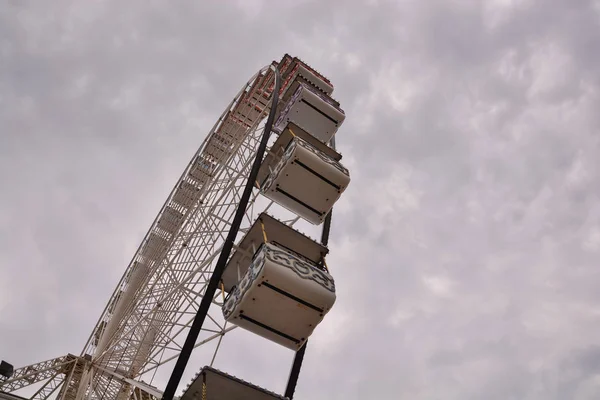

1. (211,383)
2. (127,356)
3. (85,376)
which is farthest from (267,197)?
(85,376)

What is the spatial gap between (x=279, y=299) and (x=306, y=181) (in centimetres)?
352

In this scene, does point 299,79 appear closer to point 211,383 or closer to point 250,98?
point 250,98

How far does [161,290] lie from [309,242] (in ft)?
21.3

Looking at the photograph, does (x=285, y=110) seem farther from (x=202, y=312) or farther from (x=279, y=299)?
(x=202, y=312)

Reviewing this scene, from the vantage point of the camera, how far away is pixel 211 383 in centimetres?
707

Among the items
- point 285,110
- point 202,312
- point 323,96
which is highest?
point 323,96

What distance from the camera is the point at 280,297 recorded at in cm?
788

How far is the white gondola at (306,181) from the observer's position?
10.6 metres

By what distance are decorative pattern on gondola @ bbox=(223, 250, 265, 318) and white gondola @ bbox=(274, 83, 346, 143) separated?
19.0 feet

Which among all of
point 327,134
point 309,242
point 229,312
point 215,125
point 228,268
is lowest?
point 229,312

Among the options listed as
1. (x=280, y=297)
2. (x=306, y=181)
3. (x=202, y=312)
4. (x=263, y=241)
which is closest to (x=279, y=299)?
(x=280, y=297)

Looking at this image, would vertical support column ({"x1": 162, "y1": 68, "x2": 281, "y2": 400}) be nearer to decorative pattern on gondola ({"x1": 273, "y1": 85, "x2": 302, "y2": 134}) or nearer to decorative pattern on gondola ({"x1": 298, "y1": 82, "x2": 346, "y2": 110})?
decorative pattern on gondola ({"x1": 273, "y1": 85, "x2": 302, "y2": 134})

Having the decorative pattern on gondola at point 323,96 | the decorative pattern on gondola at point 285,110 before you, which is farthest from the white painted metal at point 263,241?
the decorative pattern on gondola at point 323,96

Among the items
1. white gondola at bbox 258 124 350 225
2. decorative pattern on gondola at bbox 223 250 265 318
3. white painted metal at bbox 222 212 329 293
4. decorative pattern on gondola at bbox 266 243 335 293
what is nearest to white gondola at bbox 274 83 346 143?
white gondola at bbox 258 124 350 225
